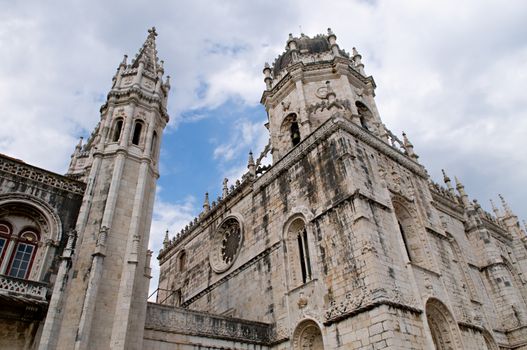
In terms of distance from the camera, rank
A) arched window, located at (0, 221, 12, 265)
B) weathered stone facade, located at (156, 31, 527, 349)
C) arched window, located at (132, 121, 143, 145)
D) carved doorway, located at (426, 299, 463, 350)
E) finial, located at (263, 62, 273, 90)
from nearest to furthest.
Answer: arched window, located at (0, 221, 12, 265) → weathered stone facade, located at (156, 31, 527, 349) → carved doorway, located at (426, 299, 463, 350) → arched window, located at (132, 121, 143, 145) → finial, located at (263, 62, 273, 90)

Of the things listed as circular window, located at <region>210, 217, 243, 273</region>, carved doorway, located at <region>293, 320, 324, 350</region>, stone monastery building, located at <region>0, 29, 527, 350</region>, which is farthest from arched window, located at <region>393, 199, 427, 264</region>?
circular window, located at <region>210, 217, 243, 273</region>

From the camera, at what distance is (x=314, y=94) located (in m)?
23.0

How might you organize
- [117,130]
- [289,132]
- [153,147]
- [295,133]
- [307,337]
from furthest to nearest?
[289,132] → [295,133] → [153,147] → [117,130] → [307,337]

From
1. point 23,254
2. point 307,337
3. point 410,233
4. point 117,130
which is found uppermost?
point 117,130

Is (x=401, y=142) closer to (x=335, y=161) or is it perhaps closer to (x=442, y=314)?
(x=335, y=161)

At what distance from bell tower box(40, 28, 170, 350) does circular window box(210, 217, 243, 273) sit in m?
7.62

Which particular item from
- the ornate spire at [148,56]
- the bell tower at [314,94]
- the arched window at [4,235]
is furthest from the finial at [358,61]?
the arched window at [4,235]

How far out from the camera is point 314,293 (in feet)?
Answer: 51.5

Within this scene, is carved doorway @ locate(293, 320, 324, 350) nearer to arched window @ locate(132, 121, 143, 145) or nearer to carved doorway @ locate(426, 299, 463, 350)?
carved doorway @ locate(426, 299, 463, 350)

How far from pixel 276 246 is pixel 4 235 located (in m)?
11.3

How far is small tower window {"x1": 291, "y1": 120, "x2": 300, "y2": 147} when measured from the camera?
2309 centimetres

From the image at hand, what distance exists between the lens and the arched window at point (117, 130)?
54.5ft

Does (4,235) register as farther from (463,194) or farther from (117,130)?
(463,194)

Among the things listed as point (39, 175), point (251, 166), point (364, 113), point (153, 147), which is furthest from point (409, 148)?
point (39, 175)
